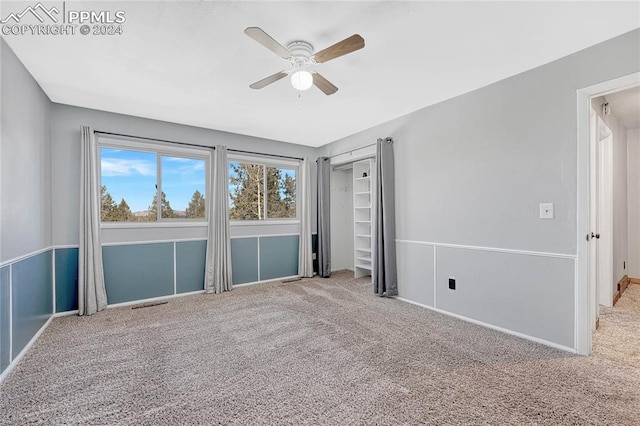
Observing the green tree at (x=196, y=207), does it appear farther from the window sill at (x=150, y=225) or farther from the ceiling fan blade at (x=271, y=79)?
the ceiling fan blade at (x=271, y=79)

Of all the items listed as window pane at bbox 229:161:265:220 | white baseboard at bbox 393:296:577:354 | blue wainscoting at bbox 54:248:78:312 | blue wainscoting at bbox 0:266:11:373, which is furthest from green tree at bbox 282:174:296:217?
blue wainscoting at bbox 0:266:11:373

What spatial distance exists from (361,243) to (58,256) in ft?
14.2

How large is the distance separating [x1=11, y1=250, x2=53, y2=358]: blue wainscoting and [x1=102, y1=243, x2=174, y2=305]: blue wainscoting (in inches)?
22.0

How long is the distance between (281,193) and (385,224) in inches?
84.7

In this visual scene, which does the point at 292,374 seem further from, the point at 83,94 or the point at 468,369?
the point at 83,94

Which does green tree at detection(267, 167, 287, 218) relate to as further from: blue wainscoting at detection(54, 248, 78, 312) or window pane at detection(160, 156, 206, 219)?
blue wainscoting at detection(54, 248, 78, 312)

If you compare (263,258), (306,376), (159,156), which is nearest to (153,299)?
(263,258)

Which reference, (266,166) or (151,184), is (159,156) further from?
(266,166)

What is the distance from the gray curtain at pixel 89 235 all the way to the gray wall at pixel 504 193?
3815 mm

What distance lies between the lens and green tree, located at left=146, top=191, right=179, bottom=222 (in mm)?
4027

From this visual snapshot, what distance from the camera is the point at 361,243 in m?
5.43

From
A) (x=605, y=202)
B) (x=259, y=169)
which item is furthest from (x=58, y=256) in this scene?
(x=605, y=202)

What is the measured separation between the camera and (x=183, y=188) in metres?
4.30

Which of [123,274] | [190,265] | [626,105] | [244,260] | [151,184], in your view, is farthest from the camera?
[244,260]
